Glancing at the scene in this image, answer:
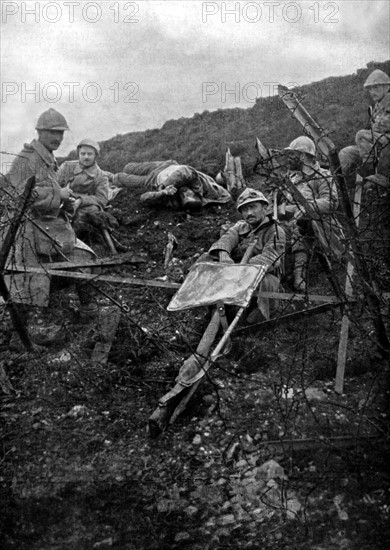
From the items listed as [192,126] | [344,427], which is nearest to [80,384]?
[344,427]

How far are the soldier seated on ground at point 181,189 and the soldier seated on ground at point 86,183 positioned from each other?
1050mm

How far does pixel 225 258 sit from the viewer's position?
29.2ft

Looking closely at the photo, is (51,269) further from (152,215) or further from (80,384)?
(152,215)

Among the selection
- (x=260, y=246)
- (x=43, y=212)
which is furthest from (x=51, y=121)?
(x=260, y=246)

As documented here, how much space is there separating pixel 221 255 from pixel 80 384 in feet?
7.25

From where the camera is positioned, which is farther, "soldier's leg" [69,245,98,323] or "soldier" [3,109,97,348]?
"soldier" [3,109,97,348]

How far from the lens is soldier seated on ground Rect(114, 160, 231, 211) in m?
12.8

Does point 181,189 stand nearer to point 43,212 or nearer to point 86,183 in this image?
point 86,183

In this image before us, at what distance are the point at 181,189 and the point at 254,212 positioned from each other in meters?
4.06

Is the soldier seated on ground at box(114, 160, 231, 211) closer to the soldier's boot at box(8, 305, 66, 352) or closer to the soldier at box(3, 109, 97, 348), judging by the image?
the soldier at box(3, 109, 97, 348)

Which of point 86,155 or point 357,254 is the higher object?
point 86,155

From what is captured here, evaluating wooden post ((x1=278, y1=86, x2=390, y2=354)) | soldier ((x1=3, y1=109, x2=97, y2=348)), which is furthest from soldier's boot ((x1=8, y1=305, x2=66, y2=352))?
wooden post ((x1=278, y1=86, x2=390, y2=354))

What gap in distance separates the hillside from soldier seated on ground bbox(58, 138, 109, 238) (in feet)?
10.8

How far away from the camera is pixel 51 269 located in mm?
8078
